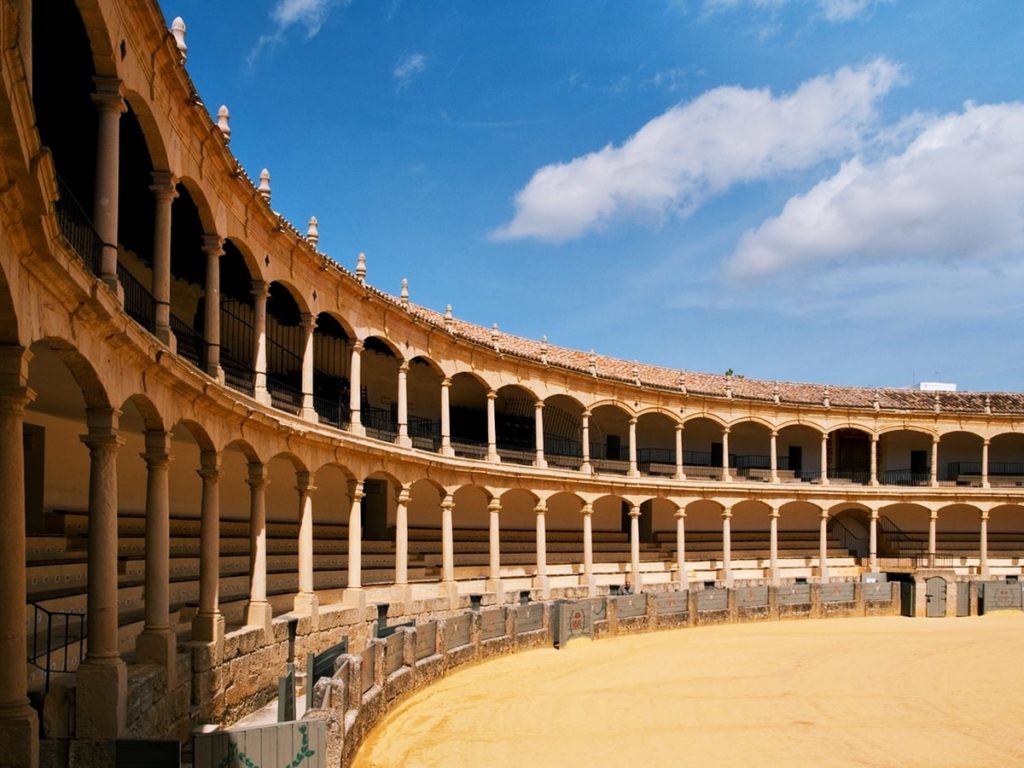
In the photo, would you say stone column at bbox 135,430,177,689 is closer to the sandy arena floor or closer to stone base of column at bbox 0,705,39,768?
the sandy arena floor

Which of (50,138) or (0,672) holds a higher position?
(50,138)

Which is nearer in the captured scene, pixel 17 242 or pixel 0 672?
pixel 17 242

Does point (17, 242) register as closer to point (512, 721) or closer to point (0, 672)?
point (0, 672)

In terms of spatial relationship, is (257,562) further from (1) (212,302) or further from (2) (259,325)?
(1) (212,302)

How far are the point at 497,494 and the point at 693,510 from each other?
1426 cm

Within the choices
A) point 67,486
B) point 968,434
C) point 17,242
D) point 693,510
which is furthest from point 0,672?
point 968,434

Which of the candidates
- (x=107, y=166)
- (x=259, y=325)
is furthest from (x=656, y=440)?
(x=107, y=166)

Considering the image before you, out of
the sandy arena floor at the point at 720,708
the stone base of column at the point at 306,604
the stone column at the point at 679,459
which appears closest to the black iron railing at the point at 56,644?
the sandy arena floor at the point at 720,708

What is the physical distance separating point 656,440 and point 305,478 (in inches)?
956

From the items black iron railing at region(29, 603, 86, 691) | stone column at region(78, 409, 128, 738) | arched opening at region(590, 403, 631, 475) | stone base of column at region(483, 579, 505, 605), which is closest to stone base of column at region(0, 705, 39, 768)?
black iron railing at region(29, 603, 86, 691)

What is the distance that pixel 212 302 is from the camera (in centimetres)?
1578

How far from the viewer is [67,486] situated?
16.5 metres

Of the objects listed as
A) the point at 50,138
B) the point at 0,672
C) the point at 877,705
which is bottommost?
the point at 877,705

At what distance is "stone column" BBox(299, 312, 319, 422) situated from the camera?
2087 cm
